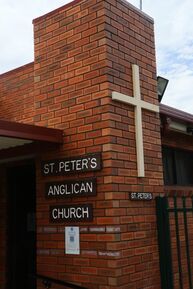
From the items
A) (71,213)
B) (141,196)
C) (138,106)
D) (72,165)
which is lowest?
(71,213)

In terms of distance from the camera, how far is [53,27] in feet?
17.5

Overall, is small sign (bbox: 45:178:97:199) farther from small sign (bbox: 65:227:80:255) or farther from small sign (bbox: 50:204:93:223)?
small sign (bbox: 65:227:80:255)

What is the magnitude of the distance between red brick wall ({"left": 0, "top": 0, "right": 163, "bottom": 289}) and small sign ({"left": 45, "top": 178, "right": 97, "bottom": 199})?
0.07 meters

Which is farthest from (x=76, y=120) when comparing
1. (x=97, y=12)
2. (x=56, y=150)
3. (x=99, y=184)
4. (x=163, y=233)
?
(x=163, y=233)

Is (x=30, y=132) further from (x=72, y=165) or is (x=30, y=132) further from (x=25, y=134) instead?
(x=72, y=165)

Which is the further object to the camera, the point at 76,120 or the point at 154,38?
the point at 154,38

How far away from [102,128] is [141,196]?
3.01 feet

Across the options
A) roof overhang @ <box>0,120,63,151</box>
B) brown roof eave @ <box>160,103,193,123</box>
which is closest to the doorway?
roof overhang @ <box>0,120,63,151</box>

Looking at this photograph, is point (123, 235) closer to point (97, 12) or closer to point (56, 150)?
point (56, 150)

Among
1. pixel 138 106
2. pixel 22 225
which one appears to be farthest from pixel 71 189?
pixel 22 225

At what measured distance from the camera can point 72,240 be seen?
15.4 feet

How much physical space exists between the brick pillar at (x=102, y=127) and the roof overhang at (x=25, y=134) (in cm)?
18

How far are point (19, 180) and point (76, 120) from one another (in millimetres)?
1868

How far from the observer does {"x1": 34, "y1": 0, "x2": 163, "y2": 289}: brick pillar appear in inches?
175
